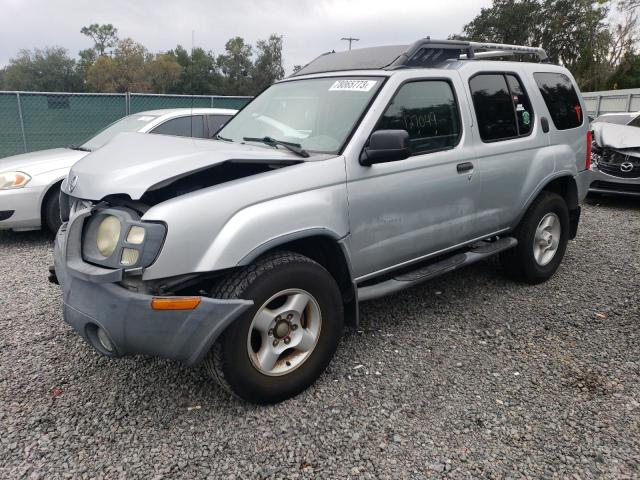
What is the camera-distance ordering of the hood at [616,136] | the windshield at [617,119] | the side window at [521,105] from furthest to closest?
the windshield at [617,119] < the hood at [616,136] < the side window at [521,105]

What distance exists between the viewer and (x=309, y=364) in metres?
2.95

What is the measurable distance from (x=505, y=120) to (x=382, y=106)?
1.42 meters

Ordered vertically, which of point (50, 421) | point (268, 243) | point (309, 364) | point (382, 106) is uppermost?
point (382, 106)

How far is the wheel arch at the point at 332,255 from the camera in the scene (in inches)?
115

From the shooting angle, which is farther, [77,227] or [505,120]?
[505,120]

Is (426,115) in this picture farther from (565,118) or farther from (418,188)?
(565,118)

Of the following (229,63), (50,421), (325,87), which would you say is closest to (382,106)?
(325,87)

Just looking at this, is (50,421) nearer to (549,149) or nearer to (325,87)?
(325,87)

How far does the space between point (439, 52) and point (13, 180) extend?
4.73 m

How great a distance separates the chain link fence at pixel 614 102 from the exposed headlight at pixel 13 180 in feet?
58.6

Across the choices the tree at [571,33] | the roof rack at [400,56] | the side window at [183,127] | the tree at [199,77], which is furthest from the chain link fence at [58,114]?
the tree at [199,77]

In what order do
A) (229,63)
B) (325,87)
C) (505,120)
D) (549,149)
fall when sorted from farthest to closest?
(229,63) < (549,149) < (505,120) < (325,87)

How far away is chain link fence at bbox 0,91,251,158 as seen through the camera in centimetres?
1103

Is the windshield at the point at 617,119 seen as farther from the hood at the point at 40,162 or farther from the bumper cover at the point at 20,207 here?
the bumper cover at the point at 20,207
